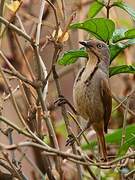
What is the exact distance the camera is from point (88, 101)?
204 cm

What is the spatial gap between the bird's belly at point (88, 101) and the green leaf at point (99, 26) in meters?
0.22

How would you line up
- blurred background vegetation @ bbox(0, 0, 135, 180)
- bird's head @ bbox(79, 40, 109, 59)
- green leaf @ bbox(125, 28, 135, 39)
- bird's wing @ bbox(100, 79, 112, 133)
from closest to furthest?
blurred background vegetation @ bbox(0, 0, 135, 180), green leaf @ bbox(125, 28, 135, 39), bird's head @ bbox(79, 40, 109, 59), bird's wing @ bbox(100, 79, 112, 133)

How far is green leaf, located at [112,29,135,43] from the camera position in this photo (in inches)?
72.4

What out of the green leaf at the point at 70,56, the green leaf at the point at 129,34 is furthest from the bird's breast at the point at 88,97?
the green leaf at the point at 129,34

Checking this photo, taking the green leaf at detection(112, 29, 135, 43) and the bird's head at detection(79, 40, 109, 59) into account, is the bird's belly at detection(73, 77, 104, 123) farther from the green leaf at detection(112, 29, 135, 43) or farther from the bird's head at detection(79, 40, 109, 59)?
the green leaf at detection(112, 29, 135, 43)

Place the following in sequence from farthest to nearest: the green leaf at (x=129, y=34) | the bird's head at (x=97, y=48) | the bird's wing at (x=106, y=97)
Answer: the bird's wing at (x=106, y=97)
the bird's head at (x=97, y=48)
the green leaf at (x=129, y=34)

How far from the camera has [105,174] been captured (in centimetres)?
238

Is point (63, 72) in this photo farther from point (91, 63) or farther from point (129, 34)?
point (129, 34)

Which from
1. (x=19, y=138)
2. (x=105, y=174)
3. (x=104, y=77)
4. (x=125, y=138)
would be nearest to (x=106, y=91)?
(x=104, y=77)

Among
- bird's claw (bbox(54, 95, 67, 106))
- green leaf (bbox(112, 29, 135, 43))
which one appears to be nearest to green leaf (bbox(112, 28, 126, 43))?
green leaf (bbox(112, 29, 135, 43))

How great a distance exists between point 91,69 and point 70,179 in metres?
0.65

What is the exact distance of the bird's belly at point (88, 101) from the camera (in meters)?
2.03

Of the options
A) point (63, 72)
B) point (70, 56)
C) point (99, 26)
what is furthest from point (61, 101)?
point (63, 72)

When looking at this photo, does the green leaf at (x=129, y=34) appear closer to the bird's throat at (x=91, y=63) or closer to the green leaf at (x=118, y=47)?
the green leaf at (x=118, y=47)
